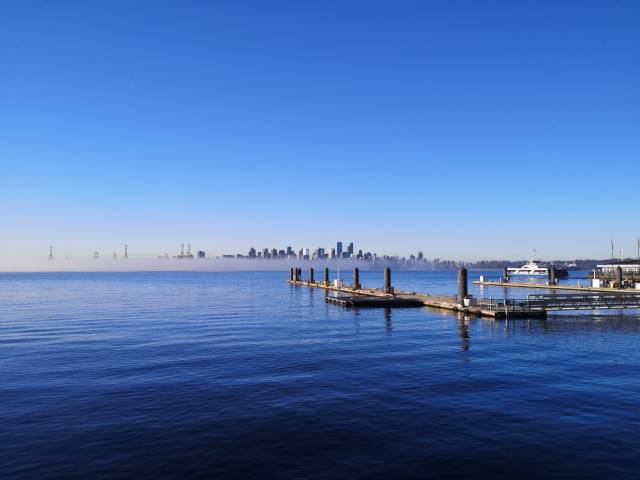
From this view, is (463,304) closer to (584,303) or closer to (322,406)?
(584,303)

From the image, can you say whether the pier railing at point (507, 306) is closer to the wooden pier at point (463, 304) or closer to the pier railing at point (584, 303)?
the wooden pier at point (463, 304)

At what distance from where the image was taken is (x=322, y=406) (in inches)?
878

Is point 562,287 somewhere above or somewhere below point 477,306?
below

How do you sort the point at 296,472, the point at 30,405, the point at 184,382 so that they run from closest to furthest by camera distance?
the point at 296,472 < the point at 30,405 < the point at 184,382

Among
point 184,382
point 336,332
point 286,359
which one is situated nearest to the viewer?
point 184,382

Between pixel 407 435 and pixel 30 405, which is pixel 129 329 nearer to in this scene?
pixel 30 405

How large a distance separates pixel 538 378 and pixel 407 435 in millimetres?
12635

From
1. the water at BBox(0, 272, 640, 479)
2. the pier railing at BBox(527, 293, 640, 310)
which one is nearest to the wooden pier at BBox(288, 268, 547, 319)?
the pier railing at BBox(527, 293, 640, 310)

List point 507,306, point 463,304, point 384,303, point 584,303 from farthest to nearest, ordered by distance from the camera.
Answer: point 384,303 < point 463,304 < point 584,303 < point 507,306

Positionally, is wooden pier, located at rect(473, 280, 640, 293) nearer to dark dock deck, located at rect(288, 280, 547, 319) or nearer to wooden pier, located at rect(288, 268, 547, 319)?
wooden pier, located at rect(288, 268, 547, 319)

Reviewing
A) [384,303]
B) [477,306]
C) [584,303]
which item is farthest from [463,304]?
[584,303]

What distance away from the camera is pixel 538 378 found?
89.5 feet

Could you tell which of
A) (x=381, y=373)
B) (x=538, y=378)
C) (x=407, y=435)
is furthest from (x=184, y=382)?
(x=538, y=378)

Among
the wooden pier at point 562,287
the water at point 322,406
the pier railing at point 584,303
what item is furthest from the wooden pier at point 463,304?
the wooden pier at point 562,287
